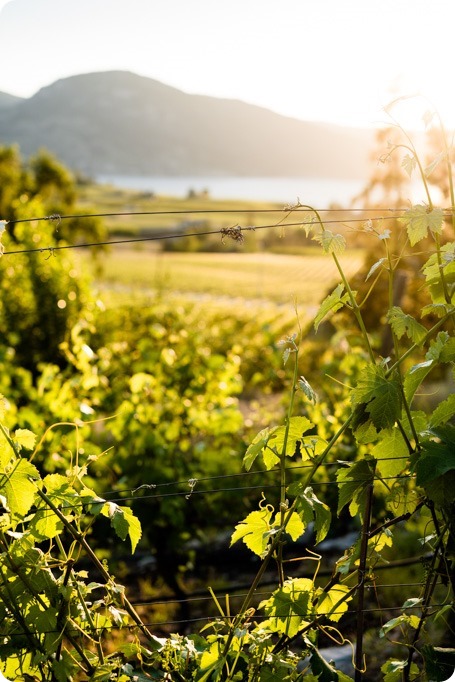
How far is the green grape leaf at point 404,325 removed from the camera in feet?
4.57

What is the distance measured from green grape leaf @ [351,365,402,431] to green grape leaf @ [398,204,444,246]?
267mm

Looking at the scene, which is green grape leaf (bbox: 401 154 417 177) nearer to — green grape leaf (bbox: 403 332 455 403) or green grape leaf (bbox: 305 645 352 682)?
green grape leaf (bbox: 403 332 455 403)

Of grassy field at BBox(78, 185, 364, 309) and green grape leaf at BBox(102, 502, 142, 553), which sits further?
grassy field at BBox(78, 185, 364, 309)

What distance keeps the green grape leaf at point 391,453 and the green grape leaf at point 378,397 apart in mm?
161

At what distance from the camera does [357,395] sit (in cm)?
138

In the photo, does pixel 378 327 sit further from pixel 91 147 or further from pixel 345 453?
pixel 91 147

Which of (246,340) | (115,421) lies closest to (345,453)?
(115,421)

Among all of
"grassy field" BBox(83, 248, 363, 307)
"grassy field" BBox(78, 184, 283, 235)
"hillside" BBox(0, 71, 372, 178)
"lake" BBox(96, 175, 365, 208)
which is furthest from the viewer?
"hillside" BBox(0, 71, 372, 178)

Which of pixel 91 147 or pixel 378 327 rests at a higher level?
pixel 91 147

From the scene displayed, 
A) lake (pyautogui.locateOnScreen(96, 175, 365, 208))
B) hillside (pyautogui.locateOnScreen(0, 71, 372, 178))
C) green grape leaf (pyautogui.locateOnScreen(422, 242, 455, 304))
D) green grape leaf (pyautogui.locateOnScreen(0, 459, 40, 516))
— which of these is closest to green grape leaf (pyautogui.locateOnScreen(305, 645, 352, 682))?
green grape leaf (pyautogui.locateOnScreen(0, 459, 40, 516))

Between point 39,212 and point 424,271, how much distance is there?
531cm

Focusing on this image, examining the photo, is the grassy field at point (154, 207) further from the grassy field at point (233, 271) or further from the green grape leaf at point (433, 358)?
the green grape leaf at point (433, 358)

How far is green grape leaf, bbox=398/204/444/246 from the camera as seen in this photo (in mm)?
1369

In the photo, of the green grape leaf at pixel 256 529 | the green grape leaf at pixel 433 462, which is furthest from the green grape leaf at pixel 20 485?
the green grape leaf at pixel 433 462
